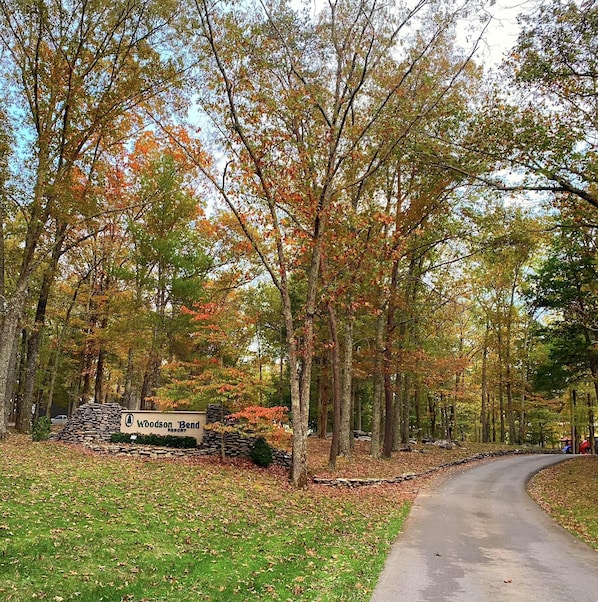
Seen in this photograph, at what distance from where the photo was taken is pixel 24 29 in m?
12.2

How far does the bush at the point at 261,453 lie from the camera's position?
45.3 ft

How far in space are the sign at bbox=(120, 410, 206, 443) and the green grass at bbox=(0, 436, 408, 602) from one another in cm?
492

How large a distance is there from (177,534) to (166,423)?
9781mm

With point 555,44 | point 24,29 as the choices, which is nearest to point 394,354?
point 555,44

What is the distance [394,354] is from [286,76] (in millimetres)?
10282

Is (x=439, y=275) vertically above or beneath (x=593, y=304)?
above

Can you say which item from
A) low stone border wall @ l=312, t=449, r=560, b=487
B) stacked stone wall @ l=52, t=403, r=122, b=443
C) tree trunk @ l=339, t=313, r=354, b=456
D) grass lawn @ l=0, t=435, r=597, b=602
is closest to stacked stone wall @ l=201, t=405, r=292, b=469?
tree trunk @ l=339, t=313, r=354, b=456

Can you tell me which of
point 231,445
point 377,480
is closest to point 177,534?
point 377,480

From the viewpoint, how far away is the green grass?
441 centimetres

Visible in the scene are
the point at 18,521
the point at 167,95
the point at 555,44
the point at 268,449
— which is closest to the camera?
the point at 18,521

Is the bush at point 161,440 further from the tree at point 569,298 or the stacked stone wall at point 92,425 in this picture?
the tree at point 569,298

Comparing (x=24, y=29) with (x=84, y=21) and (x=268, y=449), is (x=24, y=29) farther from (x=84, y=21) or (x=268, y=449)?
(x=268, y=449)

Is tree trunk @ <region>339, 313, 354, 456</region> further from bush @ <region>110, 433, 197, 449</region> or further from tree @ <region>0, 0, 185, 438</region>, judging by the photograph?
tree @ <region>0, 0, 185, 438</region>

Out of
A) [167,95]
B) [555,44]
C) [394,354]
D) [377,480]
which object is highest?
[167,95]
